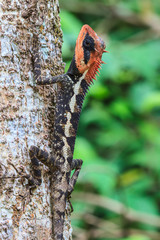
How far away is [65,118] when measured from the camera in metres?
3.37

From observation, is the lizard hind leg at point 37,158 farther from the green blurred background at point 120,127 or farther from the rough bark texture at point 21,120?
the green blurred background at point 120,127

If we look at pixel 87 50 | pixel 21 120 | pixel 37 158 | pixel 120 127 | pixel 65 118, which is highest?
pixel 120 127

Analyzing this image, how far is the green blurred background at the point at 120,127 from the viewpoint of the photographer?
5598mm

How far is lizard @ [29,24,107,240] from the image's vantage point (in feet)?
9.44

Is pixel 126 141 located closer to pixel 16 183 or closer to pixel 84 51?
pixel 84 51

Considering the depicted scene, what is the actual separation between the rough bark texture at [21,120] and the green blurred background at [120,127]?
199 cm

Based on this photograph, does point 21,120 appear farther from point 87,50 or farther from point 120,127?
point 120,127

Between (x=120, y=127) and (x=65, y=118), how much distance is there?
366 centimetres

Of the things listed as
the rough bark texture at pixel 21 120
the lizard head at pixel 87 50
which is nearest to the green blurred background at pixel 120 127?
the lizard head at pixel 87 50

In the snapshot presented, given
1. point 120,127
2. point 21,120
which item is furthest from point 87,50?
point 120,127

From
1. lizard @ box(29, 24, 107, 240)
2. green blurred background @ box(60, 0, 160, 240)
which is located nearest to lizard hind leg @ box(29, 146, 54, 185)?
lizard @ box(29, 24, 107, 240)

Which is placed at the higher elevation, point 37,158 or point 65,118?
point 65,118

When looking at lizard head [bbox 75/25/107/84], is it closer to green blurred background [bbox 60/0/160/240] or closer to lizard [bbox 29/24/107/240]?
lizard [bbox 29/24/107/240]

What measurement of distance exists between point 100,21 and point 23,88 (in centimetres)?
573
